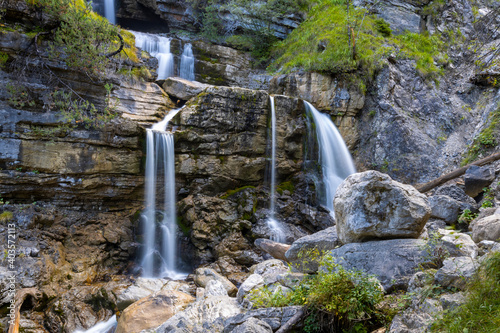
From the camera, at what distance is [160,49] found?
1473 centimetres

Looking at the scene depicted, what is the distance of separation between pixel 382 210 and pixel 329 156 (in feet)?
26.1

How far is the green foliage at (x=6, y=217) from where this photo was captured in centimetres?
797

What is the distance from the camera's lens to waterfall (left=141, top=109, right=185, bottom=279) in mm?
9438

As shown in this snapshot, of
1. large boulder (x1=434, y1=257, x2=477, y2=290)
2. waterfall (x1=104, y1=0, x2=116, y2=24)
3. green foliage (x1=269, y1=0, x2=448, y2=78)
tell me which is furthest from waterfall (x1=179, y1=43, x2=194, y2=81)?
large boulder (x1=434, y1=257, x2=477, y2=290)

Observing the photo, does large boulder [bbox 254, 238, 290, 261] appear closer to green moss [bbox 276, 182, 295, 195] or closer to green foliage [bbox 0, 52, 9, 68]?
green moss [bbox 276, 182, 295, 195]

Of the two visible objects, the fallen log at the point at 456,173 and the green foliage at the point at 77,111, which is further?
the green foliage at the point at 77,111

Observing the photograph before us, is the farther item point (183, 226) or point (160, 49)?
point (160, 49)

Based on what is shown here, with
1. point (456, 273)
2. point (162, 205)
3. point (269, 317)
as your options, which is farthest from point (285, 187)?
point (456, 273)

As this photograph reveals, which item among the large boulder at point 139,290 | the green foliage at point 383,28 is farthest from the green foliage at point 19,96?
the green foliage at point 383,28

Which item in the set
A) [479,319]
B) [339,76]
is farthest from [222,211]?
[479,319]

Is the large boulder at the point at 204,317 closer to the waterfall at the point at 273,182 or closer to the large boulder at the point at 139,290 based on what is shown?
the large boulder at the point at 139,290

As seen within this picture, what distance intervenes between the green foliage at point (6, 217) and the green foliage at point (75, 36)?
431cm

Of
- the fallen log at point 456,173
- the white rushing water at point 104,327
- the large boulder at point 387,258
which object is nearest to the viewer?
the large boulder at point 387,258

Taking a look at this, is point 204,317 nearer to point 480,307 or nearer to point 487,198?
point 480,307
